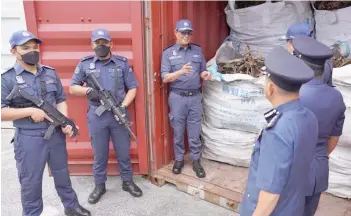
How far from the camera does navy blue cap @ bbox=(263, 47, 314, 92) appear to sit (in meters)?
1.42

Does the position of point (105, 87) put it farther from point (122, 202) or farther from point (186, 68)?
point (122, 202)

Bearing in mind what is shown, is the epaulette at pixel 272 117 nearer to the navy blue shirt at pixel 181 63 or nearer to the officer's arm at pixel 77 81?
the navy blue shirt at pixel 181 63

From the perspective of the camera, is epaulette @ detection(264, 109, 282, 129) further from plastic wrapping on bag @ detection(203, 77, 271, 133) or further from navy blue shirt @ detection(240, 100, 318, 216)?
plastic wrapping on bag @ detection(203, 77, 271, 133)

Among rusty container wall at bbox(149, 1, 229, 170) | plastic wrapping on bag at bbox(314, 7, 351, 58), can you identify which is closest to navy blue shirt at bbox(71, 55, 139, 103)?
rusty container wall at bbox(149, 1, 229, 170)

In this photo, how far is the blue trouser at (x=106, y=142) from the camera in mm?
3119

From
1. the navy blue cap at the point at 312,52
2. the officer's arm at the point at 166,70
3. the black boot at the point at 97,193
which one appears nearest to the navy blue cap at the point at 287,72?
the navy blue cap at the point at 312,52

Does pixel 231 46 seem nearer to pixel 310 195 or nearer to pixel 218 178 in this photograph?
pixel 218 178

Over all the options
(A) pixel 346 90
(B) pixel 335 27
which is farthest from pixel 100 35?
(B) pixel 335 27

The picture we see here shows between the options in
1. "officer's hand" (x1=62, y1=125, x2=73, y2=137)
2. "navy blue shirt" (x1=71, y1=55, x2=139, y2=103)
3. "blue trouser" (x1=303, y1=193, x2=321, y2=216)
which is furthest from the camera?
"navy blue shirt" (x1=71, y1=55, x2=139, y2=103)

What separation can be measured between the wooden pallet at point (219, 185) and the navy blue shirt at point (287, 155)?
1420mm

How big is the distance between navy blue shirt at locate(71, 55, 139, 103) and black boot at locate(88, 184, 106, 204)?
883 mm

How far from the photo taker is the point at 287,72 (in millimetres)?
1432

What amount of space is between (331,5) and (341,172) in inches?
73.4

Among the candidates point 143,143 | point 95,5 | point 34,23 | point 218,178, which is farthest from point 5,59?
point 218,178
